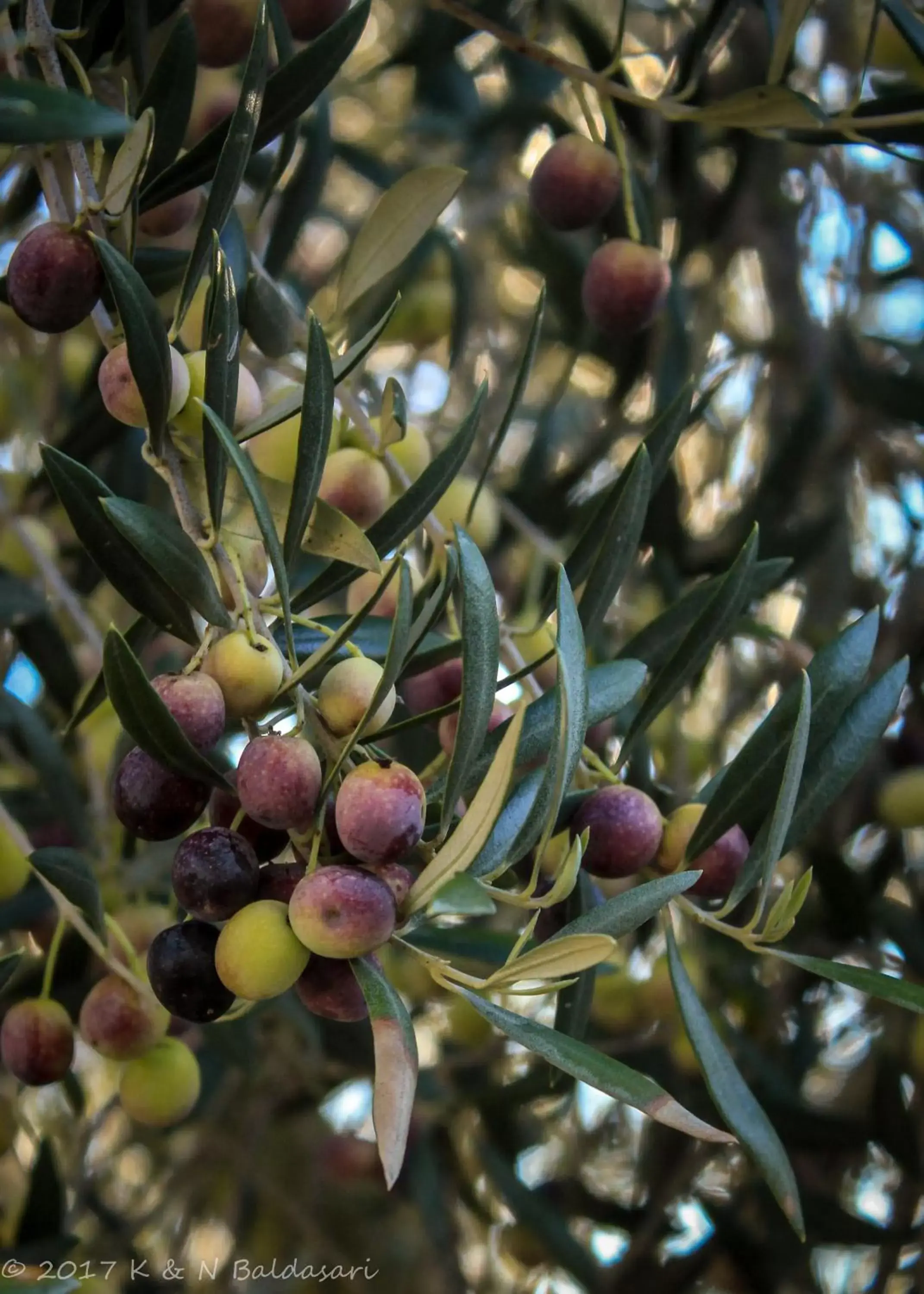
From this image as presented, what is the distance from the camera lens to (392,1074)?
51cm

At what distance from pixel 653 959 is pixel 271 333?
0.97 metres

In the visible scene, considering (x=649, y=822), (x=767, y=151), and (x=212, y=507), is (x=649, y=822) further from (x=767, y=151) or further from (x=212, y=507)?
(x=767, y=151)

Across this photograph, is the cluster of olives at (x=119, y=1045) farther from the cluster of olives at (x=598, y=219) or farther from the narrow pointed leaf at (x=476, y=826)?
the cluster of olives at (x=598, y=219)

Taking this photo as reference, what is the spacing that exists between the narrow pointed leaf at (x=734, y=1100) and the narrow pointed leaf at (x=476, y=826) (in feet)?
0.63

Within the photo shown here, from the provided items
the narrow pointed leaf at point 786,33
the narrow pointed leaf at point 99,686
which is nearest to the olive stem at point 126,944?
the narrow pointed leaf at point 99,686

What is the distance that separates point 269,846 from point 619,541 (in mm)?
270

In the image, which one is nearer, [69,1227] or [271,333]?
[271,333]

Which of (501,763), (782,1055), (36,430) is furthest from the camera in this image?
(782,1055)

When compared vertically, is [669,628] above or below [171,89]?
below

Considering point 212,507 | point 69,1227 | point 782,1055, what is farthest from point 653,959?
point 212,507

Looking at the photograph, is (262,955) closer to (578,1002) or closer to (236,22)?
(578,1002)

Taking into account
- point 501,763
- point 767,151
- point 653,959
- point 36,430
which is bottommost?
point 653,959

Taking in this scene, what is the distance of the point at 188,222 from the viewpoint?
85 cm

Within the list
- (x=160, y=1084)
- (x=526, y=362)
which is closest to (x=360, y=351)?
(x=526, y=362)
